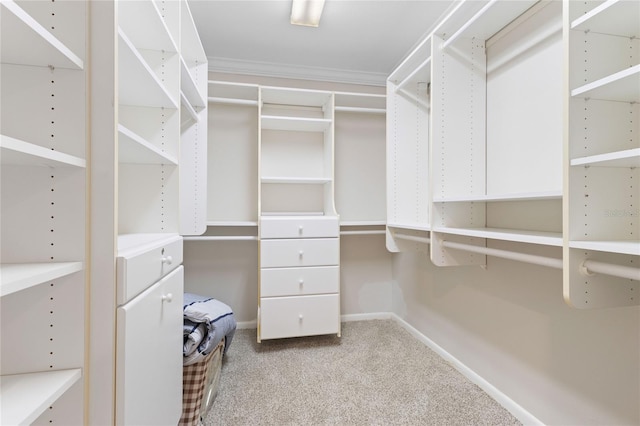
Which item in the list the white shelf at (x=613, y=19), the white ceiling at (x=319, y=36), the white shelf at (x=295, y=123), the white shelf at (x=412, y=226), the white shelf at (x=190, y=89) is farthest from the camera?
the white shelf at (x=295, y=123)

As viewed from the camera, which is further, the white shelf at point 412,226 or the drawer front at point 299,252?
the drawer front at point 299,252

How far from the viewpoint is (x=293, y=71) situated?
8.57 feet

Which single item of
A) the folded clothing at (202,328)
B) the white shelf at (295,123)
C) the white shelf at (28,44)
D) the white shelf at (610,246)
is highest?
the white shelf at (295,123)

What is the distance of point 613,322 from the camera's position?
1102 mm

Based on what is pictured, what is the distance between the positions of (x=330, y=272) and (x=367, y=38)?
177 centimetres

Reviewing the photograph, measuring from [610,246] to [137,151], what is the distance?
5.05 ft

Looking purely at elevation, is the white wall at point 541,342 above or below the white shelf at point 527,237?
below

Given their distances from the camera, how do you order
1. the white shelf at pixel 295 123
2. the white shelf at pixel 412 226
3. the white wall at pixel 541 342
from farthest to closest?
the white shelf at pixel 295 123 < the white shelf at pixel 412 226 < the white wall at pixel 541 342

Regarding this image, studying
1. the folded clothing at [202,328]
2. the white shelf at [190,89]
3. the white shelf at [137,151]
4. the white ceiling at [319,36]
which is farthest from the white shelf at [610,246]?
the white shelf at [190,89]

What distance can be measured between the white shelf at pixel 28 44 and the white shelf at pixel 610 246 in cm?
141

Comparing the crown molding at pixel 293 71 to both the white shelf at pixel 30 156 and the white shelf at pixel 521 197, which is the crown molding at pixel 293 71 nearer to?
the white shelf at pixel 521 197

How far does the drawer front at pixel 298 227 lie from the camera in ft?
7.09

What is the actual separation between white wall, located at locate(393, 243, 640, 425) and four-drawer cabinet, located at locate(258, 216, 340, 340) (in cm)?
81

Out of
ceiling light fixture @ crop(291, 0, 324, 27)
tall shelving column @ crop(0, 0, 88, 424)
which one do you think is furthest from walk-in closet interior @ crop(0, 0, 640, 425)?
ceiling light fixture @ crop(291, 0, 324, 27)
